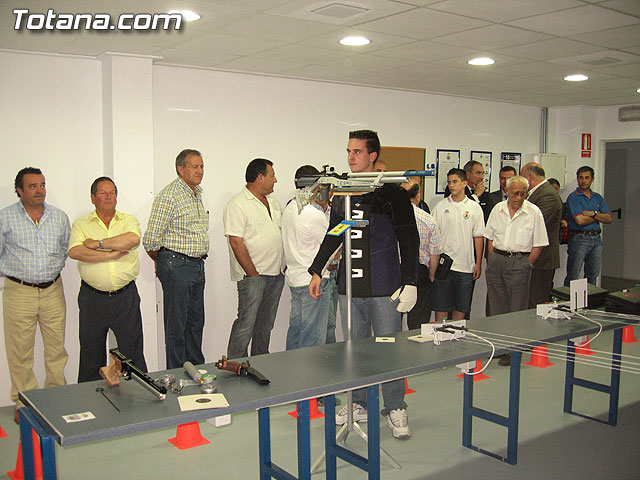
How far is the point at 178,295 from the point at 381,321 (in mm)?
1726

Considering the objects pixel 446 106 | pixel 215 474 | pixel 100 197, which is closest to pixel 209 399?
pixel 215 474

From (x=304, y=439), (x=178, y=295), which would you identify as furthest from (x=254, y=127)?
(x=304, y=439)

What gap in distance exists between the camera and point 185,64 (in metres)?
5.08

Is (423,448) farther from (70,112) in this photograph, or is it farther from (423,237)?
(70,112)

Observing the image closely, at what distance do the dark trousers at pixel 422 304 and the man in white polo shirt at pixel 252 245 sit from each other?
4.10 ft

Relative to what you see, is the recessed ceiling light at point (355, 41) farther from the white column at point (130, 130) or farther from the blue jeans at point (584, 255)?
the blue jeans at point (584, 255)

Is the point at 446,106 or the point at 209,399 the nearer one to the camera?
the point at 209,399

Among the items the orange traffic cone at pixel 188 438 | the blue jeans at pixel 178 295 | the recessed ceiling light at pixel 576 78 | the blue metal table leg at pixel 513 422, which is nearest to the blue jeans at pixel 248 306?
the blue jeans at pixel 178 295

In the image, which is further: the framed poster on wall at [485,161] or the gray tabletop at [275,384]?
the framed poster on wall at [485,161]

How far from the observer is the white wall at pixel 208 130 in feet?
15.1

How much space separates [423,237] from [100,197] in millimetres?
2447

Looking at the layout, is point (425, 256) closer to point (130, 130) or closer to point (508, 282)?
point (508, 282)

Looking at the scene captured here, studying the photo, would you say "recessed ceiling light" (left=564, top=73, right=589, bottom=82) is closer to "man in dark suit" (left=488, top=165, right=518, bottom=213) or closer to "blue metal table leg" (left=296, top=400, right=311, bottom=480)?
"man in dark suit" (left=488, top=165, right=518, bottom=213)

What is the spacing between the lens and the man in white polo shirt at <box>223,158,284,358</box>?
487 centimetres
